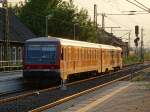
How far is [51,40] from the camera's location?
30375 mm

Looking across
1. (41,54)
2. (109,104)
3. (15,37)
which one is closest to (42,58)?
(41,54)

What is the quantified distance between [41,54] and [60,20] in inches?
2266

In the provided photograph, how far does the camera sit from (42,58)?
1189 inches

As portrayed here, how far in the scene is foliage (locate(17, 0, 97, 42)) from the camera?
8775 centimetres

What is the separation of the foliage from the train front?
5477 cm

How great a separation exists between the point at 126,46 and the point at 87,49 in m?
107

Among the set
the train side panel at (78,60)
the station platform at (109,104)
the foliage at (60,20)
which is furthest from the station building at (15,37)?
the station platform at (109,104)

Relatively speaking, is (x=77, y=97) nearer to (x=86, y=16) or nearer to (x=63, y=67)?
(x=63, y=67)

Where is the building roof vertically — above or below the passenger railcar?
above

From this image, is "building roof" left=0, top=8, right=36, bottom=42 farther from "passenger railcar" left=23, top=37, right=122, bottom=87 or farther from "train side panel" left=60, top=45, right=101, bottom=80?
"passenger railcar" left=23, top=37, right=122, bottom=87

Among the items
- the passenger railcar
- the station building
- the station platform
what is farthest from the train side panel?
the station building

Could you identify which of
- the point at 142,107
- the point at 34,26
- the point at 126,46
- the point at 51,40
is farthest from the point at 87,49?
the point at 126,46

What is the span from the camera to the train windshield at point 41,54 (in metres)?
29.9

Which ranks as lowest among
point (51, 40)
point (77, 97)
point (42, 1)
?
point (77, 97)
